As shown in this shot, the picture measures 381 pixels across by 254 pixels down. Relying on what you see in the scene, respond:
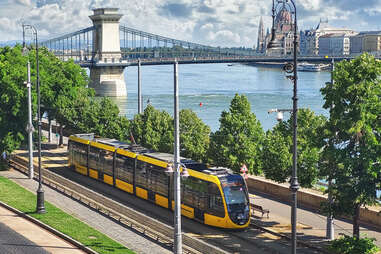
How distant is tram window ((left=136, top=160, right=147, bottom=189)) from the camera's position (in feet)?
106

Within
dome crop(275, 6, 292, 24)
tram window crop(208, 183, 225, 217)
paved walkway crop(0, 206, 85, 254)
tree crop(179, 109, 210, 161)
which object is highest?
dome crop(275, 6, 292, 24)

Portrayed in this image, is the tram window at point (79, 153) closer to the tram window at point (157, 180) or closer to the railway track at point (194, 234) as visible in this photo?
the railway track at point (194, 234)

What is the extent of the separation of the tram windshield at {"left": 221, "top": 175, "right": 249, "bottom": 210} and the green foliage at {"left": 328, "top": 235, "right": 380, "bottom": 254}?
476 centimetres

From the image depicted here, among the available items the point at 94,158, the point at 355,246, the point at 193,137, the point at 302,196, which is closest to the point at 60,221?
the point at 94,158

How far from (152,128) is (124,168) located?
788 cm

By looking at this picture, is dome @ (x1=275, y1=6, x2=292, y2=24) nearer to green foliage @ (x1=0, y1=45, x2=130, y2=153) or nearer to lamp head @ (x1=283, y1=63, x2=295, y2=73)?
lamp head @ (x1=283, y1=63, x2=295, y2=73)

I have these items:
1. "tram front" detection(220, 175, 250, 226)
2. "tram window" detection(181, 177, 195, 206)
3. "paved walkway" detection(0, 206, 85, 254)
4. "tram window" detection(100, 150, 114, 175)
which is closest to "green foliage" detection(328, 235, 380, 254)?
"tram front" detection(220, 175, 250, 226)

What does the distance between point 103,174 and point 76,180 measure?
285cm

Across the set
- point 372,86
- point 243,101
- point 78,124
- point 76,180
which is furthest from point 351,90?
point 78,124

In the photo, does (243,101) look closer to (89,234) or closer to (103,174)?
(103,174)

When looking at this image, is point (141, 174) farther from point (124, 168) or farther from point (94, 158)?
point (94, 158)

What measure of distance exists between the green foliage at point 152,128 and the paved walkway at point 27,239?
48.0 ft

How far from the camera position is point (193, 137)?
3866cm

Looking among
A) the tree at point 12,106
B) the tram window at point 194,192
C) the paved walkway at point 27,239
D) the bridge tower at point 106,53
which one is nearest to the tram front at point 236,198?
the tram window at point 194,192
